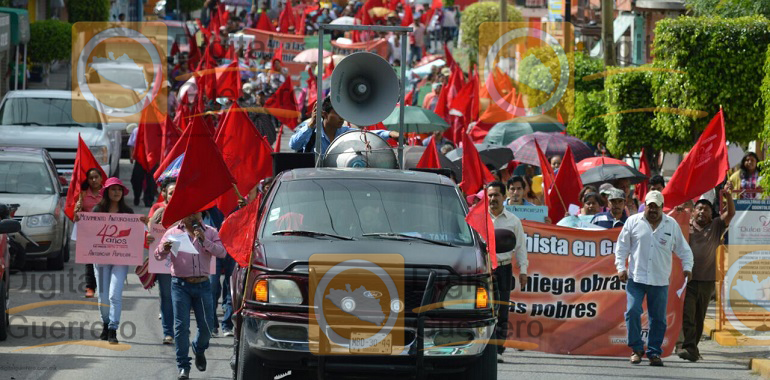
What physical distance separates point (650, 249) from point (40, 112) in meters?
14.3

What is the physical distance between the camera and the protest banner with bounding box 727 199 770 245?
13375mm

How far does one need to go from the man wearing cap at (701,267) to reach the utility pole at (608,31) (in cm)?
1047

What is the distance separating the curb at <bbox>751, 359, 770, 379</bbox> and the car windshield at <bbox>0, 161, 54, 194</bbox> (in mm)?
9866

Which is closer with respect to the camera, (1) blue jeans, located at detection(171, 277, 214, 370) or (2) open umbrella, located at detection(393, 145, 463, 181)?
(1) blue jeans, located at detection(171, 277, 214, 370)

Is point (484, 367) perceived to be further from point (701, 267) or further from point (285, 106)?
point (285, 106)

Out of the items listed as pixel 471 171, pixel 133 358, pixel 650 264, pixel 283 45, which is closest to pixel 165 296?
pixel 133 358

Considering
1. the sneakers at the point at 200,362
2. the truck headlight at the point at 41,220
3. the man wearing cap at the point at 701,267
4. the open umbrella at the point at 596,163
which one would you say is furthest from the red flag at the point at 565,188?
the truck headlight at the point at 41,220

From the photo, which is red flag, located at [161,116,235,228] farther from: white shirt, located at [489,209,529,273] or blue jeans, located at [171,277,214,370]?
white shirt, located at [489,209,529,273]

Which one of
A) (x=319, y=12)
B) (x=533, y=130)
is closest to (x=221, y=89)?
(x=533, y=130)

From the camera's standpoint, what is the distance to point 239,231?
31.7 feet

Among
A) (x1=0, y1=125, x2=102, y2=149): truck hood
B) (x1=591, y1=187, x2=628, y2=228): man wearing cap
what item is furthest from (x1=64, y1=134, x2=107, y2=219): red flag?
(x1=0, y1=125, x2=102, y2=149): truck hood

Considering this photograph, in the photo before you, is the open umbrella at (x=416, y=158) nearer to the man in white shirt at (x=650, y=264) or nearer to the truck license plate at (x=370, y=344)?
the man in white shirt at (x=650, y=264)

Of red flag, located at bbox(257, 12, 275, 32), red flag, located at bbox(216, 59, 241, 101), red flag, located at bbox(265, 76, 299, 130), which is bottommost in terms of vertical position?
red flag, located at bbox(265, 76, 299, 130)

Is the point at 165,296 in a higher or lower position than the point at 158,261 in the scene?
lower
